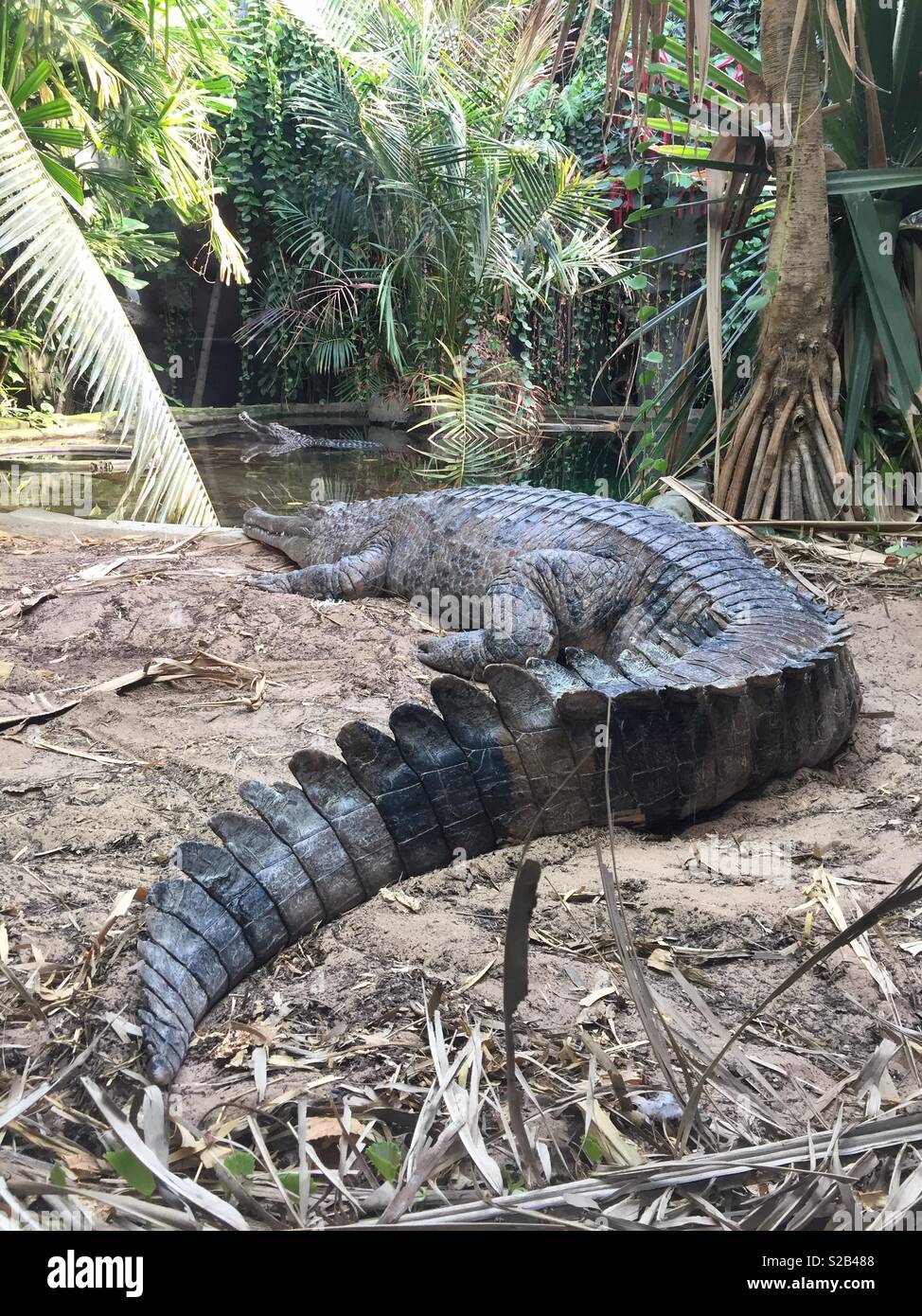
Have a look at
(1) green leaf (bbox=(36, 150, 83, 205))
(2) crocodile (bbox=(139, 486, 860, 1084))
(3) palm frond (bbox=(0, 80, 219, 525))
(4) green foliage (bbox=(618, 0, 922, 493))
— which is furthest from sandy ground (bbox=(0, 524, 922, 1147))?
(1) green leaf (bbox=(36, 150, 83, 205))

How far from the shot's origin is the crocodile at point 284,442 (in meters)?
9.16

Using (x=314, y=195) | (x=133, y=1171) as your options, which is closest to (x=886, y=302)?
(x=133, y=1171)

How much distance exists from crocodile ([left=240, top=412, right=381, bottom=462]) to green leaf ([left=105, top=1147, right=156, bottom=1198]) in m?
8.17

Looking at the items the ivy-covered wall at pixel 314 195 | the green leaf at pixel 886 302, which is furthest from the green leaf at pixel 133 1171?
the ivy-covered wall at pixel 314 195

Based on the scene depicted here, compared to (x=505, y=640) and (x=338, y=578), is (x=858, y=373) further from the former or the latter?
(x=338, y=578)

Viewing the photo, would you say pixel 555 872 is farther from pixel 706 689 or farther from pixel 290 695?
pixel 290 695

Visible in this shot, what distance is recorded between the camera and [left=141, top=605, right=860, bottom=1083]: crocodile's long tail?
1.42m

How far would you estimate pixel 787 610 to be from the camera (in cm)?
271

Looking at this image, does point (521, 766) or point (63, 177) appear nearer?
point (521, 766)

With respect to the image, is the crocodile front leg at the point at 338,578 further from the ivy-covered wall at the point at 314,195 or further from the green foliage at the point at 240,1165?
the ivy-covered wall at the point at 314,195

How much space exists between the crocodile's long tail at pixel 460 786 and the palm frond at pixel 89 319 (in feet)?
9.87

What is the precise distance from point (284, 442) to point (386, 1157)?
367 inches

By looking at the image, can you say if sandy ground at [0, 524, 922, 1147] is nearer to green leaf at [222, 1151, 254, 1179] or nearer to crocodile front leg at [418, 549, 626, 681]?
green leaf at [222, 1151, 254, 1179]

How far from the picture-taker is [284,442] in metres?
9.77
